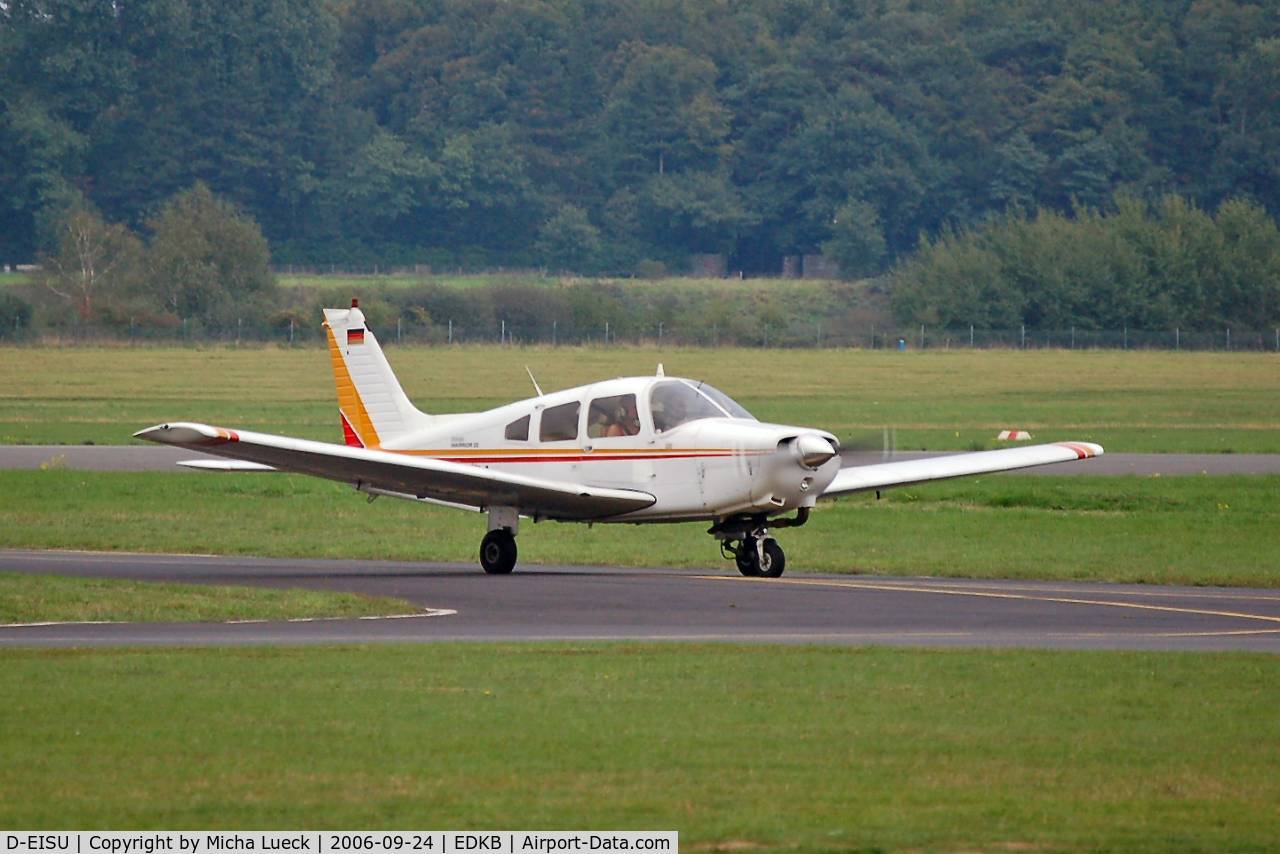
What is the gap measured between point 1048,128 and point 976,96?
20.3ft

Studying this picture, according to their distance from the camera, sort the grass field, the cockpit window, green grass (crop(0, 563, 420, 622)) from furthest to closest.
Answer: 1. the grass field
2. the cockpit window
3. green grass (crop(0, 563, 420, 622))

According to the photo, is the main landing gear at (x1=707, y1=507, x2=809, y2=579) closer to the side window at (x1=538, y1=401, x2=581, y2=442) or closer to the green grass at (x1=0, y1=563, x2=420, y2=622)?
the side window at (x1=538, y1=401, x2=581, y2=442)

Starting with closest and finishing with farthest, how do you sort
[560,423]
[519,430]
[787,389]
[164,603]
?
[164,603] < [560,423] < [519,430] < [787,389]

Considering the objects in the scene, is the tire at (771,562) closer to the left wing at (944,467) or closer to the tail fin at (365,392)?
the left wing at (944,467)

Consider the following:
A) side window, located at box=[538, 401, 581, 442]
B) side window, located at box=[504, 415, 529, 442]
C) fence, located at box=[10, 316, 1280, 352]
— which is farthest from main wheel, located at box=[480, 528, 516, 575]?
fence, located at box=[10, 316, 1280, 352]

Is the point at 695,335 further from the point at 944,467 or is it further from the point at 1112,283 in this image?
the point at 944,467

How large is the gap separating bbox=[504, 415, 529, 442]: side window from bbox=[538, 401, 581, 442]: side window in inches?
7.7

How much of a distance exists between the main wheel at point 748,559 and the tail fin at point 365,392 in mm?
4105

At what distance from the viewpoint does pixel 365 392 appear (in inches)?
960

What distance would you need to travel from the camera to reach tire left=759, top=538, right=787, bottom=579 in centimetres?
2212

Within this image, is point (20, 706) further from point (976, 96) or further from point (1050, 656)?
point (976, 96)

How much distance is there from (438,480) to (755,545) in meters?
3.31

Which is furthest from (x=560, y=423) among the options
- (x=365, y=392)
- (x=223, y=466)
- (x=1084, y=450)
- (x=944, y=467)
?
(x=1084, y=450)
